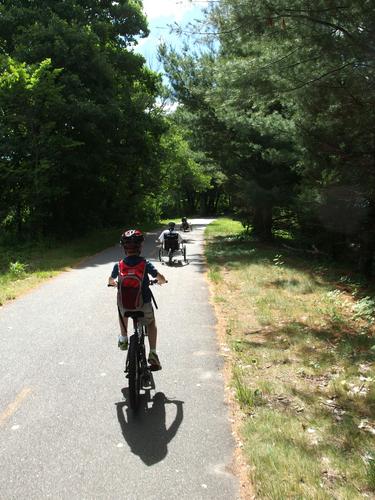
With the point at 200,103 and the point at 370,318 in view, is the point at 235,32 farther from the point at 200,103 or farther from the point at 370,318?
the point at 200,103

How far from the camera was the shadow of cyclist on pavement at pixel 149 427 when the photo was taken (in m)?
4.12

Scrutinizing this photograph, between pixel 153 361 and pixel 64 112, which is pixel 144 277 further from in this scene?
pixel 64 112

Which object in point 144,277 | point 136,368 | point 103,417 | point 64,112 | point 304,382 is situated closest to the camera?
point 103,417

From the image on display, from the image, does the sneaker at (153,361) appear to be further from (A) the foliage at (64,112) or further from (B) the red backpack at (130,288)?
(A) the foliage at (64,112)

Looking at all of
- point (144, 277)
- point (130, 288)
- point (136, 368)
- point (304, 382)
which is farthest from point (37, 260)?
point (304, 382)

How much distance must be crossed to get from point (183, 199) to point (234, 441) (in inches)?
2921

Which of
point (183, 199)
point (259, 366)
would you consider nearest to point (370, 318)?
point (259, 366)

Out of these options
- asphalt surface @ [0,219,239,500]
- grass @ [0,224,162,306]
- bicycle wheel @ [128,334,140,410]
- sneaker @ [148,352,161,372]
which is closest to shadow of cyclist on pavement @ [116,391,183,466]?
asphalt surface @ [0,219,239,500]

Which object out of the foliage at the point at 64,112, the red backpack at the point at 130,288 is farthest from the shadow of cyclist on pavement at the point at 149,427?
the foliage at the point at 64,112

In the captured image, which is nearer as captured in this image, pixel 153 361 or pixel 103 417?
pixel 103 417

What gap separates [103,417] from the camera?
15.5ft

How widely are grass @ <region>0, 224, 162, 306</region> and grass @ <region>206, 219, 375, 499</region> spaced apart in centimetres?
534

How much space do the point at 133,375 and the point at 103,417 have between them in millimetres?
550

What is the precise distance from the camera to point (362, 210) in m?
12.2
